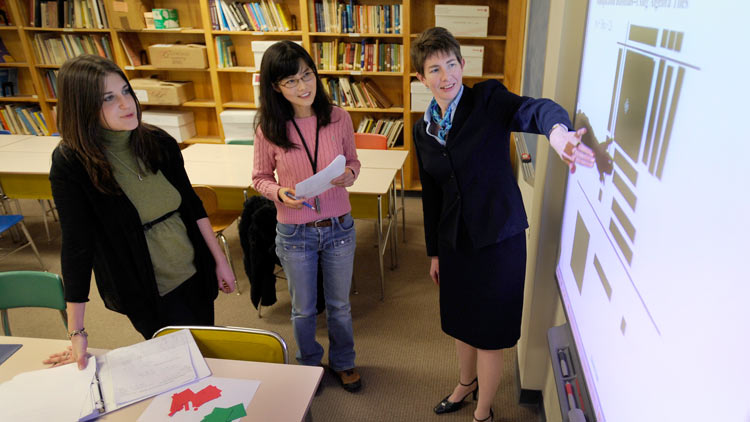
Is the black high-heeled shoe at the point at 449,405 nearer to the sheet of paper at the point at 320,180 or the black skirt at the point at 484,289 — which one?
the black skirt at the point at 484,289

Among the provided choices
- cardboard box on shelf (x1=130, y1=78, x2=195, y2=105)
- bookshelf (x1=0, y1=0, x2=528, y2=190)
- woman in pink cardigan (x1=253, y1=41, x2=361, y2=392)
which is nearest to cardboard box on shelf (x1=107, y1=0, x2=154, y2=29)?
bookshelf (x1=0, y1=0, x2=528, y2=190)

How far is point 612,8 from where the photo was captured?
990mm

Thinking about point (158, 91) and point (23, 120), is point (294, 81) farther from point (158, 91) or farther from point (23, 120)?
point (23, 120)

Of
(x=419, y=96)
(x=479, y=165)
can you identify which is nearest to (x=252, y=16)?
(x=419, y=96)

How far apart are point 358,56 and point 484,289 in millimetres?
3308

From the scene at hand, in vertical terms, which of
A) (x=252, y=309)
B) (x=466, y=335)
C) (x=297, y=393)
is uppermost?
(x=297, y=393)

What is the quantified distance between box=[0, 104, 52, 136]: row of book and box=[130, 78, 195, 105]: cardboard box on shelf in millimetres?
1343

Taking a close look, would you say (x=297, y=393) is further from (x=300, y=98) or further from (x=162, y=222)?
(x=300, y=98)

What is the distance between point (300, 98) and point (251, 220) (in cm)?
107

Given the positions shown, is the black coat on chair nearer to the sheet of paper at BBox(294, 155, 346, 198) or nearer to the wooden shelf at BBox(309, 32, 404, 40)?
the sheet of paper at BBox(294, 155, 346, 198)

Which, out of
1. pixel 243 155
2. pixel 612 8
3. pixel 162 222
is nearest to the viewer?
pixel 612 8

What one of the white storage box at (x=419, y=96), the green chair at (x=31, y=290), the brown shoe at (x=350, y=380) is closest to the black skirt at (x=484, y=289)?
the brown shoe at (x=350, y=380)

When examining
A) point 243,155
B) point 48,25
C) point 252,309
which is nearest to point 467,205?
point 252,309

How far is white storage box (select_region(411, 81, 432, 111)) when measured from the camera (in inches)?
165
